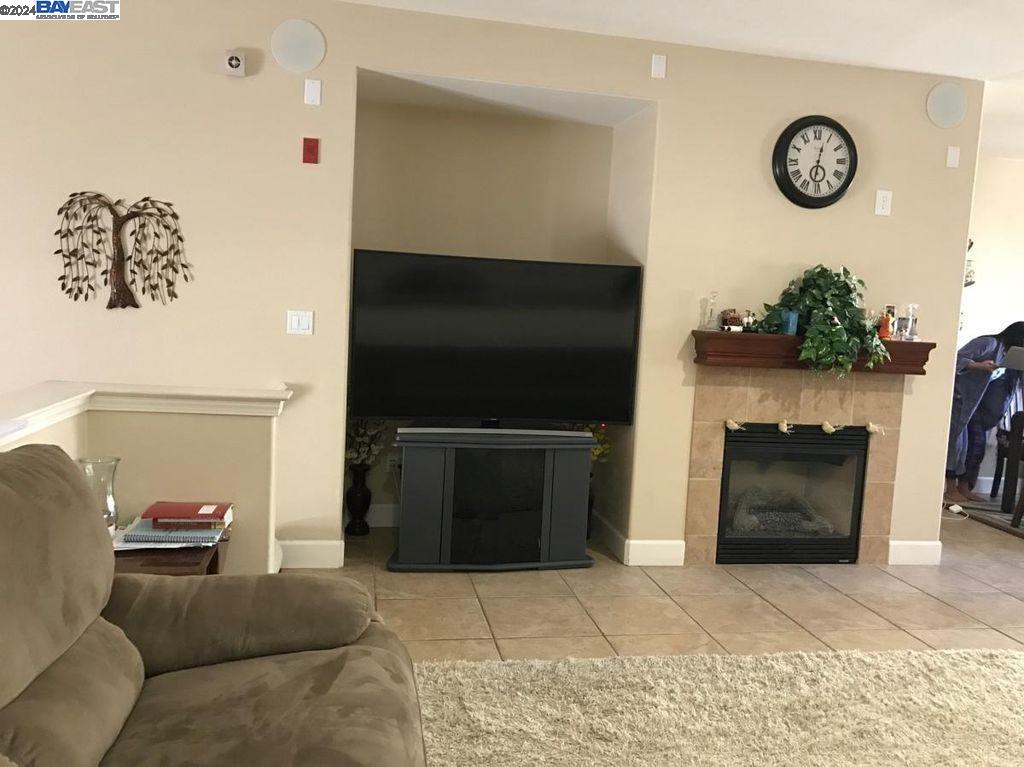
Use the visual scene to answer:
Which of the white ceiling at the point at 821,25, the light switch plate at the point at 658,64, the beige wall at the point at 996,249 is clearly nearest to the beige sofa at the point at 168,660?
the white ceiling at the point at 821,25

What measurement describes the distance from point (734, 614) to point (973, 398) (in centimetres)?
351

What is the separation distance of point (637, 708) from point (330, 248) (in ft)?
7.88

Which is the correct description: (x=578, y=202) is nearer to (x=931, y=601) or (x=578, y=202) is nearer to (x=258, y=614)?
(x=931, y=601)

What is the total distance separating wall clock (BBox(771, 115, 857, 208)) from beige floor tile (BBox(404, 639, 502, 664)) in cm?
272

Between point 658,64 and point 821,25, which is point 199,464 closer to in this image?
point 658,64

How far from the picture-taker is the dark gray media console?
4.19 meters

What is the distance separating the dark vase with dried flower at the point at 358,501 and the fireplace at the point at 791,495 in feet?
6.28

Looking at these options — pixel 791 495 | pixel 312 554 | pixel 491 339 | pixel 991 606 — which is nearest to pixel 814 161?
pixel 791 495

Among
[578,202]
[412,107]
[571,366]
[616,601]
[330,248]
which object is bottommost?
[616,601]

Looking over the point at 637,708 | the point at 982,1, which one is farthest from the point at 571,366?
the point at 982,1

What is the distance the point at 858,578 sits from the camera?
14.5 feet

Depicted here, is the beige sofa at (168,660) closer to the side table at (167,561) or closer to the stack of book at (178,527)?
the side table at (167,561)

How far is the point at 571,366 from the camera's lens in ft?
14.3

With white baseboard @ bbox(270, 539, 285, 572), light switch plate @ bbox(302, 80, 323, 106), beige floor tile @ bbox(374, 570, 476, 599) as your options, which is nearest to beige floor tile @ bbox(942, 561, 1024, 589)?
beige floor tile @ bbox(374, 570, 476, 599)
